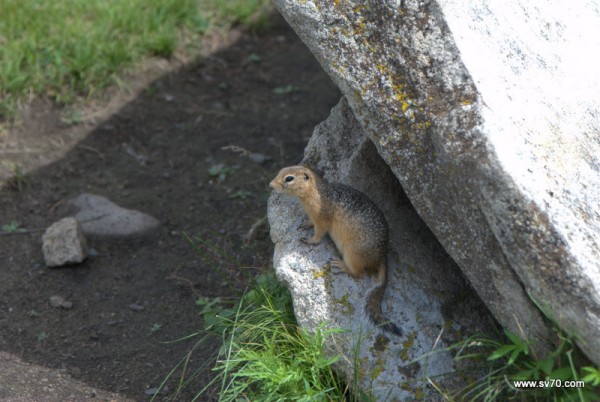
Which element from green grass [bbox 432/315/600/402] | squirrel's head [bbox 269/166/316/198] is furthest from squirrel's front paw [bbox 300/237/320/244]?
green grass [bbox 432/315/600/402]

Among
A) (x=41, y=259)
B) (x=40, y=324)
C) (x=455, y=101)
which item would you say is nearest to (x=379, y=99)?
(x=455, y=101)

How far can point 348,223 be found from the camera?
4000 mm

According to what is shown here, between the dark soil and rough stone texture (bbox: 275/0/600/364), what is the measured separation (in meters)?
1.56

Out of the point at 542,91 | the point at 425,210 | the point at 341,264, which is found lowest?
the point at 341,264

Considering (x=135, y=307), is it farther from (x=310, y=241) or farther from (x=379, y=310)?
(x=379, y=310)

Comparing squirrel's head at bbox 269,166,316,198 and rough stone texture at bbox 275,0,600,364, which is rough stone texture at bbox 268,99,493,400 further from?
rough stone texture at bbox 275,0,600,364

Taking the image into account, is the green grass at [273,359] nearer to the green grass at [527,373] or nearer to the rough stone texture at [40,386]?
the rough stone texture at [40,386]

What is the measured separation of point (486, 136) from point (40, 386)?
108 inches

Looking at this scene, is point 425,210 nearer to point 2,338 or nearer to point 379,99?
point 379,99

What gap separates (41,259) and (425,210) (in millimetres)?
3187

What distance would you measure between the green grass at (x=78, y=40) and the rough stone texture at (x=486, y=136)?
3.72m

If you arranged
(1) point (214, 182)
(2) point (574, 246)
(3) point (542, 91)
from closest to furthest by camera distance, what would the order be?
(2) point (574, 246) < (3) point (542, 91) < (1) point (214, 182)

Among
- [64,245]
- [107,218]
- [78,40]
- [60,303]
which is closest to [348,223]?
[60,303]

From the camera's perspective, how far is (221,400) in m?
3.92
